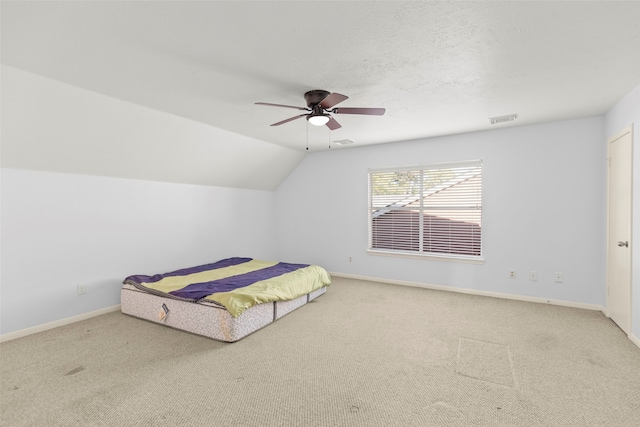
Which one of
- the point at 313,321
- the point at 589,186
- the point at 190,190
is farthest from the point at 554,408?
the point at 190,190

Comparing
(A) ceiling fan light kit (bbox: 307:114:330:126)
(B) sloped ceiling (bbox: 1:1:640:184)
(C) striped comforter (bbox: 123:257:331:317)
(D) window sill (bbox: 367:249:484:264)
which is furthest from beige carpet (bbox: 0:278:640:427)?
(B) sloped ceiling (bbox: 1:1:640:184)

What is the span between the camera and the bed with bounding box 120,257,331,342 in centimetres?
301

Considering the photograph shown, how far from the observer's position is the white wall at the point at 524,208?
381cm

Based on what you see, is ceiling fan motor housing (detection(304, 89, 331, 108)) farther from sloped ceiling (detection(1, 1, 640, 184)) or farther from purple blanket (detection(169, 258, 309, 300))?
purple blanket (detection(169, 258, 309, 300))

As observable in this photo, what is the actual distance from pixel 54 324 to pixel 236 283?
1994 mm

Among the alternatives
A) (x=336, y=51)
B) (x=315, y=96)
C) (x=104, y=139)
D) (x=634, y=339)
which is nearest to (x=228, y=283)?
(x=104, y=139)

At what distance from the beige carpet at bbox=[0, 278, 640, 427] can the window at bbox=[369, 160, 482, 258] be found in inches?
54.5

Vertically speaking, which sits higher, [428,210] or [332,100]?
[332,100]

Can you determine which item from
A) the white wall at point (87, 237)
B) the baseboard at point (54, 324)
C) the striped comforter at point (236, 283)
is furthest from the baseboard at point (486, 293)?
the baseboard at point (54, 324)

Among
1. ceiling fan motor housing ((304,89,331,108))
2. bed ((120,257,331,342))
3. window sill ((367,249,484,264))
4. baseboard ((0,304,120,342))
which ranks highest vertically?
ceiling fan motor housing ((304,89,331,108))

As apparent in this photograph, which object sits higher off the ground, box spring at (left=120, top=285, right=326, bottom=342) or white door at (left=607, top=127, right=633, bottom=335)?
white door at (left=607, top=127, right=633, bottom=335)

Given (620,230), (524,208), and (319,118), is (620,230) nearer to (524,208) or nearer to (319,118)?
(524,208)

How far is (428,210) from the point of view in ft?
16.1

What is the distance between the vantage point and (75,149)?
10.8 feet
